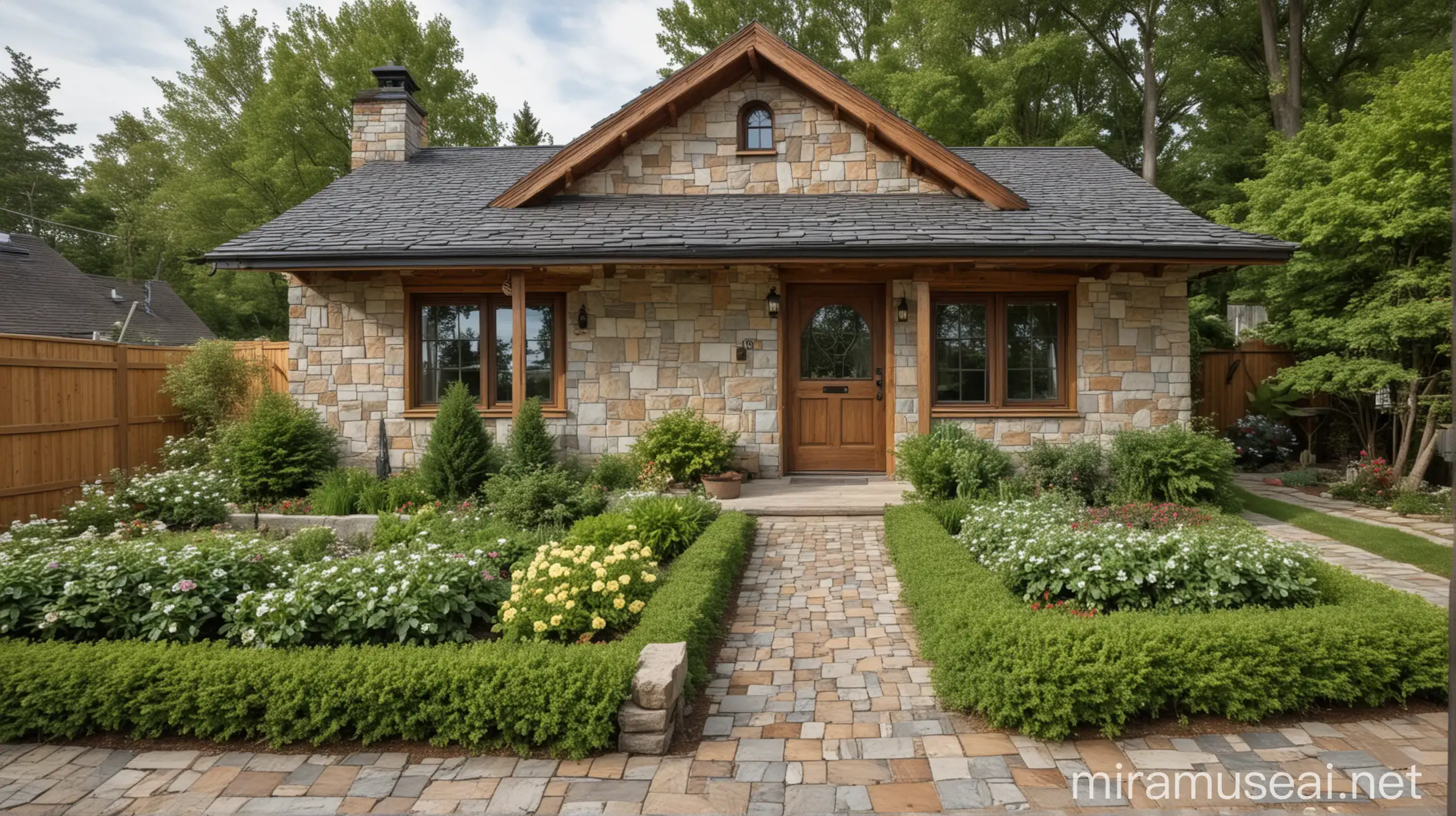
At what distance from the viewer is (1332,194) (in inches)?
355

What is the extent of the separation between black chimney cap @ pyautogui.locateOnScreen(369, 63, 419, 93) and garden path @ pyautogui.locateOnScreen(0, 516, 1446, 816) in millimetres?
10050

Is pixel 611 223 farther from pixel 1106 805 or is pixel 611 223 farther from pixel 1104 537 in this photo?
pixel 1106 805

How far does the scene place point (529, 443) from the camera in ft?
25.5

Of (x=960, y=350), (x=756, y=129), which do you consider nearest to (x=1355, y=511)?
(x=960, y=350)

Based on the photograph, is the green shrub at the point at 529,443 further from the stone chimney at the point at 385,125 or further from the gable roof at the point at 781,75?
the stone chimney at the point at 385,125

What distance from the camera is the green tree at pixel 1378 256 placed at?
809cm

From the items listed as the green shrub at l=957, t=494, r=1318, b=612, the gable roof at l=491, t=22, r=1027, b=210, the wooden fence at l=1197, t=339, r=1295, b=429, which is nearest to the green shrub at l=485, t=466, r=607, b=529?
the green shrub at l=957, t=494, r=1318, b=612

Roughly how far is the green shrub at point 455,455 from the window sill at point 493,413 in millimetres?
1005

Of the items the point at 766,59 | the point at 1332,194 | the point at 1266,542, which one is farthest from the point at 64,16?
the point at 1332,194

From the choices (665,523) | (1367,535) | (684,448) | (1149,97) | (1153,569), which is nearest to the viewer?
(1153,569)

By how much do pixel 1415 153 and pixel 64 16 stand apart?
15004 mm

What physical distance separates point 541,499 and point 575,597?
111 inches

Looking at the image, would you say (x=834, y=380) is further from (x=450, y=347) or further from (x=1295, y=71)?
(x=1295, y=71)

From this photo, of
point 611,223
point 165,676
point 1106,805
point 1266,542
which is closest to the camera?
point 1106,805
